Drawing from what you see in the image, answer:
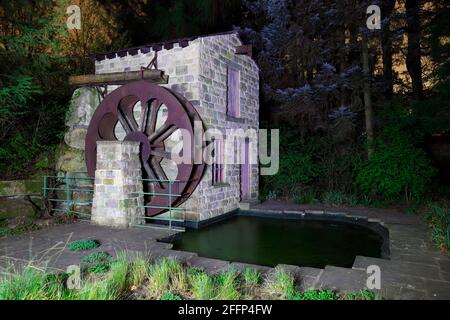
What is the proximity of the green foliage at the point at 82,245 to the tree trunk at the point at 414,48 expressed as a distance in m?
9.37

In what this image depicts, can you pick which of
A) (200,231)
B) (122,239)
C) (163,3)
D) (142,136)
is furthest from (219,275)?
(163,3)

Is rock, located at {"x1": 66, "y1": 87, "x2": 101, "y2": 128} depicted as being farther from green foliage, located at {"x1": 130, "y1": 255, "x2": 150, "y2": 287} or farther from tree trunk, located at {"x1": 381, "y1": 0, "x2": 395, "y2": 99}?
tree trunk, located at {"x1": 381, "y1": 0, "x2": 395, "y2": 99}

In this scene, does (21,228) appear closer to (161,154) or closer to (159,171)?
(159,171)

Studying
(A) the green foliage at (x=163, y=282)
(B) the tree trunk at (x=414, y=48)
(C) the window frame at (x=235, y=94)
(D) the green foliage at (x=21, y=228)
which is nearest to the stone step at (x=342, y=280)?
(A) the green foliage at (x=163, y=282)

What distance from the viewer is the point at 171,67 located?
6672 millimetres

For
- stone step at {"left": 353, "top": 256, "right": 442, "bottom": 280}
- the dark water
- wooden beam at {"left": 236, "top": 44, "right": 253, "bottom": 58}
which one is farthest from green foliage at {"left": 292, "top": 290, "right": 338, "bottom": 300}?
wooden beam at {"left": 236, "top": 44, "right": 253, "bottom": 58}

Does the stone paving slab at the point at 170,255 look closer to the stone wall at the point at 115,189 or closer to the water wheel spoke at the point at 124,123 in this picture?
the stone wall at the point at 115,189

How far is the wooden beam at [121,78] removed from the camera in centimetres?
658

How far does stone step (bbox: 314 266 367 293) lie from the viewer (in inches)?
115

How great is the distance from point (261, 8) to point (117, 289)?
10.2m

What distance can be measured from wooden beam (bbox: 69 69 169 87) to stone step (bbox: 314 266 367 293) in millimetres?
4887

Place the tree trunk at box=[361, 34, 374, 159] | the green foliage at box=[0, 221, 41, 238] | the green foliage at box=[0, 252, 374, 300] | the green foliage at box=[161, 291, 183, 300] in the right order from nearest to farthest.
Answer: the green foliage at box=[0, 252, 374, 300] < the green foliage at box=[161, 291, 183, 300] < the green foliage at box=[0, 221, 41, 238] < the tree trunk at box=[361, 34, 374, 159]

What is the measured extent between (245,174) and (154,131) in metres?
2.88
